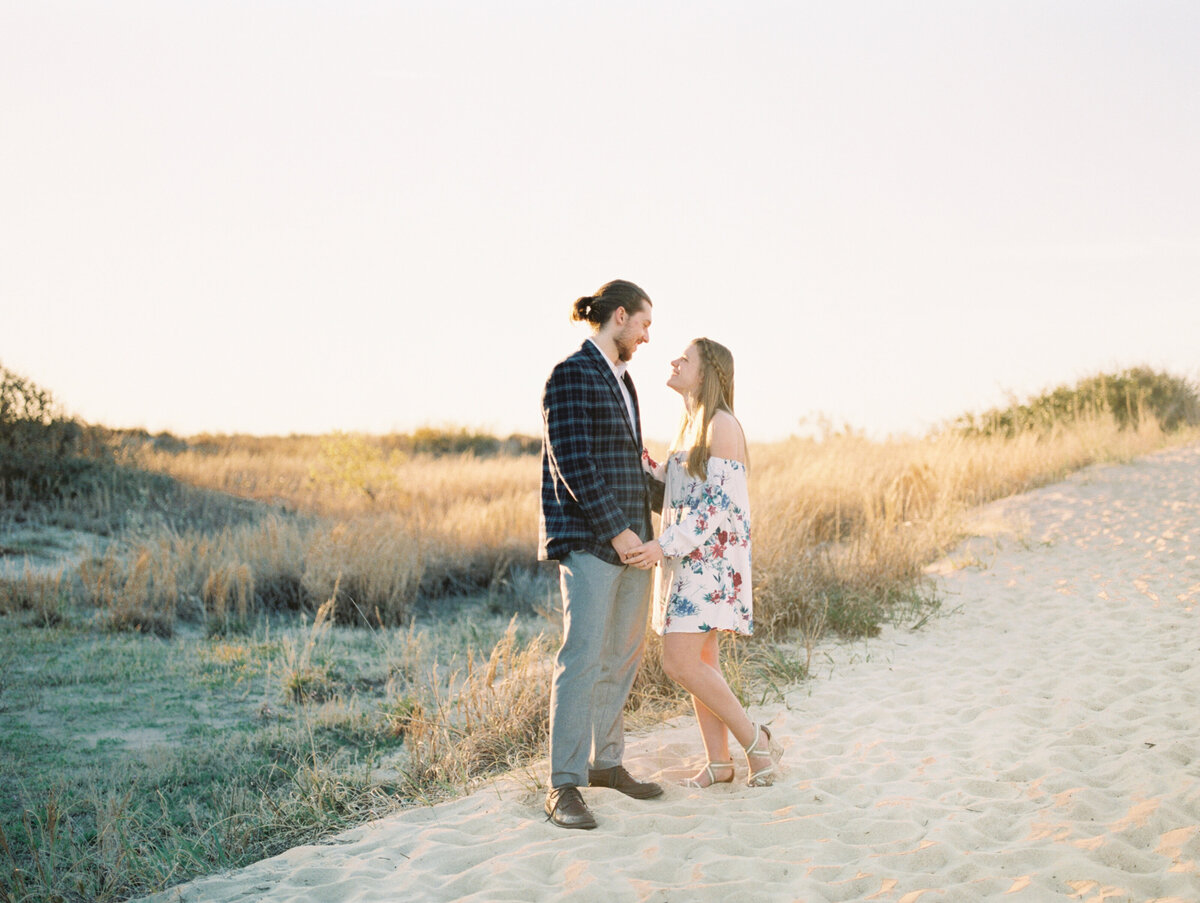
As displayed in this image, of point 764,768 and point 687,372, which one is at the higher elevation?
point 687,372

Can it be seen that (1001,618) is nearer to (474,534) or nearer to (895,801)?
(895,801)

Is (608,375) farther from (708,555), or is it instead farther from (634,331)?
(708,555)

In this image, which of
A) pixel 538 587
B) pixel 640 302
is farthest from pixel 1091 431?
pixel 640 302

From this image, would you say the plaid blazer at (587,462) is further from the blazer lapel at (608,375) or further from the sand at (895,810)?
the sand at (895,810)

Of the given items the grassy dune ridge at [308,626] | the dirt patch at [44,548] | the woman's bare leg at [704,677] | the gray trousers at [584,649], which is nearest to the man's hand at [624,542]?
the gray trousers at [584,649]

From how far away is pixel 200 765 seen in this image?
20.1 ft

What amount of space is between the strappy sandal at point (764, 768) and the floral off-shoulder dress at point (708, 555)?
2.18ft

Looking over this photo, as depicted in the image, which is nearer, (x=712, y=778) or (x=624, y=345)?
(x=624, y=345)

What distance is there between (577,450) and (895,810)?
7.69 ft

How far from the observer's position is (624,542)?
3.90 metres

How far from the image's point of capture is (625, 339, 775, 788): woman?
13.9 feet

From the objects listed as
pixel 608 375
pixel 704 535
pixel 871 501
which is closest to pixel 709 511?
pixel 704 535

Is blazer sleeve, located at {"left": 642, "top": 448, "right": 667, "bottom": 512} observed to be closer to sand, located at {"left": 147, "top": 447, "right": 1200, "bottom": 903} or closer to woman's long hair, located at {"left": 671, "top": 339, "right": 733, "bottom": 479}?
woman's long hair, located at {"left": 671, "top": 339, "right": 733, "bottom": 479}

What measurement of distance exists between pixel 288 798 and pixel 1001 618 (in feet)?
21.1
